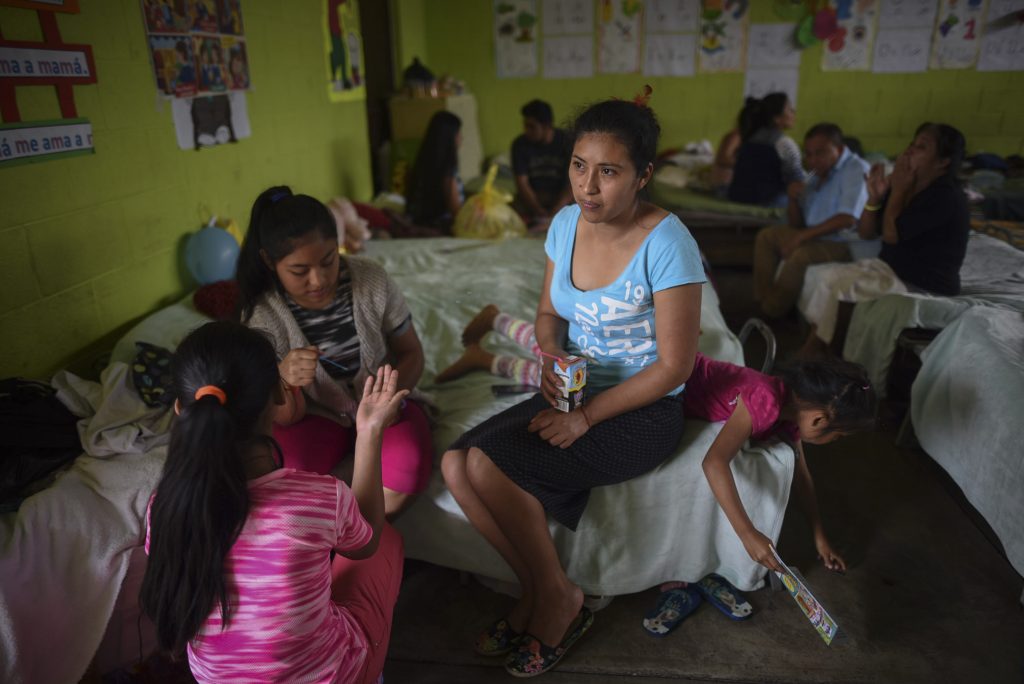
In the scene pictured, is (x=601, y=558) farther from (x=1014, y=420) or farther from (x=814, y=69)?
(x=814, y=69)

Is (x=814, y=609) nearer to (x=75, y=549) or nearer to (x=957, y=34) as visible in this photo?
(x=75, y=549)

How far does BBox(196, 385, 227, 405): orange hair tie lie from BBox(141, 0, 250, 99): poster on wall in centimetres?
170

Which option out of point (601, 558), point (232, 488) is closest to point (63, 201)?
point (232, 488)

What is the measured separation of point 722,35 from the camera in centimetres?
512

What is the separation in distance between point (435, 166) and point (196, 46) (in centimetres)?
167

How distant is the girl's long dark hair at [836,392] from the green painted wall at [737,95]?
153 inches

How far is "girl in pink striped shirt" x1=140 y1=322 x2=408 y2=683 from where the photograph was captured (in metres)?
0.90

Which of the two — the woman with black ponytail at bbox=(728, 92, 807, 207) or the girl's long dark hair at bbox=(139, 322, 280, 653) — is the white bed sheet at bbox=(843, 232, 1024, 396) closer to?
the woman with black ponytail at bbox=(728, 92, 807, 207)

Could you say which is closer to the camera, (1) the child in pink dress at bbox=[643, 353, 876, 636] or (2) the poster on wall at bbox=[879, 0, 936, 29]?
(1) the child in pink dress at bbox=[643, 353, 876, 636]

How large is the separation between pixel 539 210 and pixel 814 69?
263 cm

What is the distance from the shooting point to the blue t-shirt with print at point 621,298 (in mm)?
1432

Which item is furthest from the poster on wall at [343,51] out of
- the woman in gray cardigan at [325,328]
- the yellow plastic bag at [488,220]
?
the woman in gray cardigan at [325,328]

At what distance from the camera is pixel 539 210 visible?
4191 millimetres

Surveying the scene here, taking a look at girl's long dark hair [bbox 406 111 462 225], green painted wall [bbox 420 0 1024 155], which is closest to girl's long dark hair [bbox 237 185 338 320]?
girl's long dark hair [bbox 406 111 462 225]
